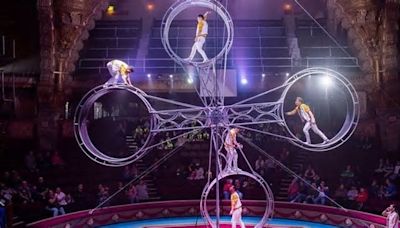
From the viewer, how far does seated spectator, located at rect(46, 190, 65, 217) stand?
583 inches

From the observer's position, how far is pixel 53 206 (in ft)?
49.5

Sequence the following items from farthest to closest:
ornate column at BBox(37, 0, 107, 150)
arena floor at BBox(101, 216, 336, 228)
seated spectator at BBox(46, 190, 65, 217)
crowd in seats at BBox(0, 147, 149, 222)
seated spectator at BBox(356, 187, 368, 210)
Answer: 1. ornate column at BBox(37, 0, 107, 150)
2. arena floor at BBox(101, 216, 336, 228)
3. seated spectator at BBox(356, 187, 368, 210)
4. seated spectator at BBox(46, 190, 65, 217)
5. crowd in seats at BBox(0, 147, 149, 222)

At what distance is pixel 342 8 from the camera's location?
20.7 metres

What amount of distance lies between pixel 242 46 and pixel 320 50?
11.5 ft

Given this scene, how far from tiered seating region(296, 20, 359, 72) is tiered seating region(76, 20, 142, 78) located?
7671 mm

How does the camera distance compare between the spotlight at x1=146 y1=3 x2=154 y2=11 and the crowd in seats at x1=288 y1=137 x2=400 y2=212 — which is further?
the spotlight at x1=146 y1=3 x2=154 y2=11

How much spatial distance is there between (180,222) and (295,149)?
6172 millimetres

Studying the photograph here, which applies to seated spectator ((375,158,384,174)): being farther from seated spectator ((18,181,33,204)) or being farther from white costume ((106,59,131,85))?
seated spectator ((18,181,33,204))

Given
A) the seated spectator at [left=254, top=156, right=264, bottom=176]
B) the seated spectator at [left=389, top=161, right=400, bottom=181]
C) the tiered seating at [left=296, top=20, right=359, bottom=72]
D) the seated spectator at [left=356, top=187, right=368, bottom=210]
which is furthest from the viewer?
the tiered seating at [left=296, top=20, right=359, bottom=72]

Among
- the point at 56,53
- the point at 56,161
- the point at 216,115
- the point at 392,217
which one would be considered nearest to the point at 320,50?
the point at 56,53

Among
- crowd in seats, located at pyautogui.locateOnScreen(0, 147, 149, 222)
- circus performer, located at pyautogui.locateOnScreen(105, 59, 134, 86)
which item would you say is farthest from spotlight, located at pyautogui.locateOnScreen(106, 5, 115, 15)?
circus performer, located at pyautogui.locateOnScreen(105, 59, 134, 86)

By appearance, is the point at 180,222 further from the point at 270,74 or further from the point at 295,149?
the point at 270,74

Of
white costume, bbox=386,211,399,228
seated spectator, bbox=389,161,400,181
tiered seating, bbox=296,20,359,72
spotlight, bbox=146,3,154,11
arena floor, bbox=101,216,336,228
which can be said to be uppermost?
spotlight, bbox=146,3,154,11

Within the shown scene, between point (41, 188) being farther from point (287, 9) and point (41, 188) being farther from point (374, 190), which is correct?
point (287, 9)
